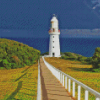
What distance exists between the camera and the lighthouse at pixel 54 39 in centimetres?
6650

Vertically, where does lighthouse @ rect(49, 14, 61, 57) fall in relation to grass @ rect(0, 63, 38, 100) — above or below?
above

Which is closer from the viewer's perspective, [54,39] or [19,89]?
[19,89]

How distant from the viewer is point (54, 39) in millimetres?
68438

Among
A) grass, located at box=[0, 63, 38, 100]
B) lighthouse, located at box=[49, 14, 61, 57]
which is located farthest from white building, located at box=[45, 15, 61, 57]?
grass, located at box=[0, 63, 38, 100]

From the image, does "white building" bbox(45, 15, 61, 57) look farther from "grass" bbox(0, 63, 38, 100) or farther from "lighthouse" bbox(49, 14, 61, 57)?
"grass" bbox(0, 63, 38, 100)

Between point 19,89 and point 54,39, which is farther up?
point 54,39

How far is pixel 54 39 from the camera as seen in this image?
225 ft

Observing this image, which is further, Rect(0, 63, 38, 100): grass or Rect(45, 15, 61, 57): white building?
Rect(45, 15, 61, 57): white building

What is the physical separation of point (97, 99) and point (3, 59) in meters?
30.0

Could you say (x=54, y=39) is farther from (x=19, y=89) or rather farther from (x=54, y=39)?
(x=19, y=89)

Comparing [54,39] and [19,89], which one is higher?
[54,39]

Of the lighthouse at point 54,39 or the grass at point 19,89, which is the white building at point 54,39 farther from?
the grass at point 19,89

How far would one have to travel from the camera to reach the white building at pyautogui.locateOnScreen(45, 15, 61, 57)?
218ft

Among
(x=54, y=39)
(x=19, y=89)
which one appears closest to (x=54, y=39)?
(x=54, y=39)
